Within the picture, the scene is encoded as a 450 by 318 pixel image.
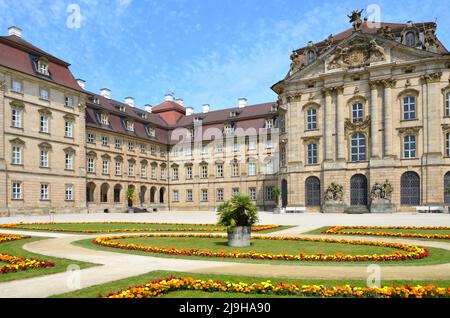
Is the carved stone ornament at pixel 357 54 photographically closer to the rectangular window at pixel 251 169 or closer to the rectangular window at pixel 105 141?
the rectangular window at pixel 251 169

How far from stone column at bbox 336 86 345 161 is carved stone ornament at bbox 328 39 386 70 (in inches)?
112

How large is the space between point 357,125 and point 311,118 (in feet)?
17.9

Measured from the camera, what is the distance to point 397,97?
151 ft

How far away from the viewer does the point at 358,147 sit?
4762 centimetres

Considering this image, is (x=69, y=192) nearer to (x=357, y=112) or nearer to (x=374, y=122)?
(x=357, y=112)

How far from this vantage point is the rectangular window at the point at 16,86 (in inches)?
1714

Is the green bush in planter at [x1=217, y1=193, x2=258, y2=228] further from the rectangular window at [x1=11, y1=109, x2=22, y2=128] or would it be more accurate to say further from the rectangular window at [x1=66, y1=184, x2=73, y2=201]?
the rectangular window at [x1=66, y1=184, x2=73, y2=201]

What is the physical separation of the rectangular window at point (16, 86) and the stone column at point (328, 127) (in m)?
32.9

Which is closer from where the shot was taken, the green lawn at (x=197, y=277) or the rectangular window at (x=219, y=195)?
the green lawn at (x=197, y=277)

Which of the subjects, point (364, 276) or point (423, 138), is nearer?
point (364, 276)

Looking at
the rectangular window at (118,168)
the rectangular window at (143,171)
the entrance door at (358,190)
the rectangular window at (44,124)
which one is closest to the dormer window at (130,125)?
the rectangular window at (118,168)

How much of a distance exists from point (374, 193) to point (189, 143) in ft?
109
